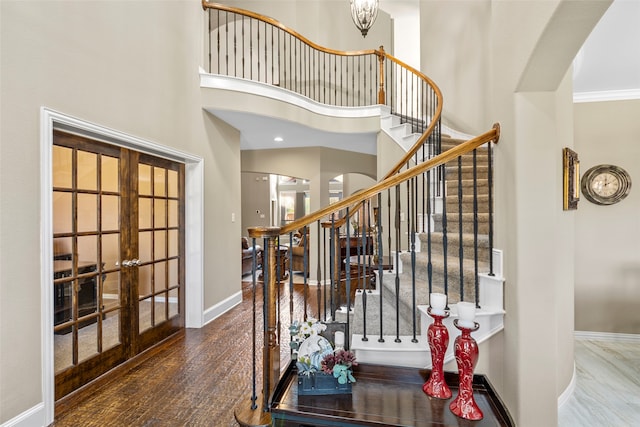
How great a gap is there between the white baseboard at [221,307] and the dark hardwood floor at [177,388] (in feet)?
1.21

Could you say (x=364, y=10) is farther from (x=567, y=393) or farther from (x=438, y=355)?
(x=567, y=393)

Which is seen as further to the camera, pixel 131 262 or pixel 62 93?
pixel 131 262

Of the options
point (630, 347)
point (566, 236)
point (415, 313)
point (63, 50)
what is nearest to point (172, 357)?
point (415, 313)

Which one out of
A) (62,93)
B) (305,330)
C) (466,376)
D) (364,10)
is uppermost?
(364,10)

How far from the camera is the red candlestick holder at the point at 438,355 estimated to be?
1783 millimetres

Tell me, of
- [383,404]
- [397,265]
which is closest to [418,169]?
[397,265]

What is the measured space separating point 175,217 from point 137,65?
4.97 ft

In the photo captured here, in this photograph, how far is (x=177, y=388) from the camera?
2.33 m

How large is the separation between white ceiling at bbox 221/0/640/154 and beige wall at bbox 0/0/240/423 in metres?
0.82

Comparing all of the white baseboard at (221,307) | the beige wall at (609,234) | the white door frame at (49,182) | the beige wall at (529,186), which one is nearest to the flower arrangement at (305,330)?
the beige wall at (529,186)

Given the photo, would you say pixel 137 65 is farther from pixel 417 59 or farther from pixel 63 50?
pixel 417 59

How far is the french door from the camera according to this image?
7.25ft

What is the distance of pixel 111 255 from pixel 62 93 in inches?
49.7

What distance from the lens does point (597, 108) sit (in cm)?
371
